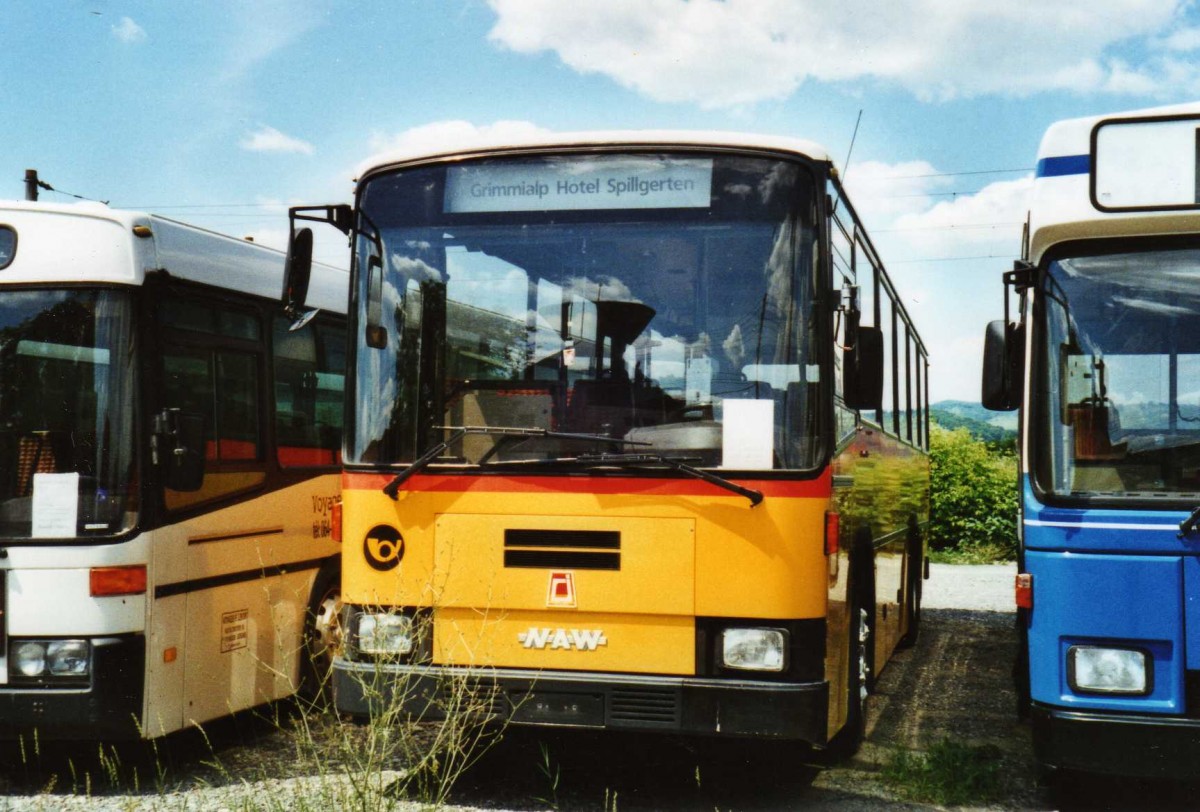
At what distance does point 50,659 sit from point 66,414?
4.00 ft

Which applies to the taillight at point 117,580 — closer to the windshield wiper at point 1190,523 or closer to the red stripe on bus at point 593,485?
the red stripe on bus at point 593,485

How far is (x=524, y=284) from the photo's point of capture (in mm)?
5938

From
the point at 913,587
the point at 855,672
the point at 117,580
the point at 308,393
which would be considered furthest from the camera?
the point at 913,587

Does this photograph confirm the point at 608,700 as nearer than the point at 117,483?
Yes

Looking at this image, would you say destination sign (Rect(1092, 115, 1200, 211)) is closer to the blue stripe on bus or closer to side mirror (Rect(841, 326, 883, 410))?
the blue stripe on bus

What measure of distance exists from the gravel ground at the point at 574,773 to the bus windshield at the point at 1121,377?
1854 millimetres

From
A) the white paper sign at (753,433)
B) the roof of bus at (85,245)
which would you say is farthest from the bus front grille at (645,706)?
the roof of bus at (85,245)

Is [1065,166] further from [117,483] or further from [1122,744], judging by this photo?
[117,483]

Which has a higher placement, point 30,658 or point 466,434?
point 466,434

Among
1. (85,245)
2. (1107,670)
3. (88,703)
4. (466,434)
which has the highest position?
(85,245)

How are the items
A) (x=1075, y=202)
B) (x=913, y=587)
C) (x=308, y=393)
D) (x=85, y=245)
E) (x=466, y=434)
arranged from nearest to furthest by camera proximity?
(x=1075, y=202)
(x=466, y=434)
(x=85, y=245)
(x=308, y=393)
(x=913, y=587)

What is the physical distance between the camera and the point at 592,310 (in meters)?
5.86

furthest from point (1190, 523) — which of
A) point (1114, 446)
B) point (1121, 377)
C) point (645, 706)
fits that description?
point (645, 706)

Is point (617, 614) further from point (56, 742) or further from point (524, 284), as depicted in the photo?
point (56, 742)
